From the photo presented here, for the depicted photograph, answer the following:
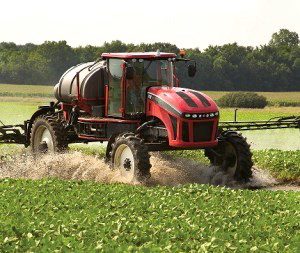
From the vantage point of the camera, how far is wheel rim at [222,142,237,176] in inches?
774

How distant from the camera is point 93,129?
66.1 feet

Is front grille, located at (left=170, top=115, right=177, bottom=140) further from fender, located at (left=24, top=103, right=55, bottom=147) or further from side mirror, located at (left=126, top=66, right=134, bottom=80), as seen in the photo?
fender, located at (left=24, top=103, right=55, bottom=147)

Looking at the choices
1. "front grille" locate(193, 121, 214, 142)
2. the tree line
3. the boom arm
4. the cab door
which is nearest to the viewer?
"front grille" locate(193, 121, 214, 142)

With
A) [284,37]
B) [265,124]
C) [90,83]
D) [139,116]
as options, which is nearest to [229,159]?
[265,124]

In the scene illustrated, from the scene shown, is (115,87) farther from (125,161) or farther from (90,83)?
(125,161)

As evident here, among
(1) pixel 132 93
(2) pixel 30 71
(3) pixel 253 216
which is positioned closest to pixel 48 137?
(1) pixel 132 93

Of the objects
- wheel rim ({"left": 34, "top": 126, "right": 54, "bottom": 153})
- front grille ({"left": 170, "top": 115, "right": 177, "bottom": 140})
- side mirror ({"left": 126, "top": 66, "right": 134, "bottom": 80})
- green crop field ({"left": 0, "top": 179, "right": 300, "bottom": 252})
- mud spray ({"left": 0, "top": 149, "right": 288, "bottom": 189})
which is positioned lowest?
mud spray ({"left": 0, "top": 149, "right": 288, "bottom": 189})

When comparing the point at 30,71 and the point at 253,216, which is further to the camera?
the point at 30,71

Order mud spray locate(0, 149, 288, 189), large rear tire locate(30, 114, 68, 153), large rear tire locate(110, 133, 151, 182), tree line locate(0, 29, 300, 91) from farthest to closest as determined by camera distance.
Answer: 1. tree line locate(0, 29, 300, 91)
2. large rear tire locate(30, 114, 68, 153)
3. mud spray locate(0, 149, 288, 189)
4. large rear tire locate(110, 133, 151, 182)

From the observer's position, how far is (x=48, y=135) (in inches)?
851

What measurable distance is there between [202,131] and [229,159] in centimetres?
186

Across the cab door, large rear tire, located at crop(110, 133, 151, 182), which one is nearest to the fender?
the cab door

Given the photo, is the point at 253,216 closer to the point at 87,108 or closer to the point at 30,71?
the point at 87,108

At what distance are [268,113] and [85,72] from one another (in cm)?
2665
